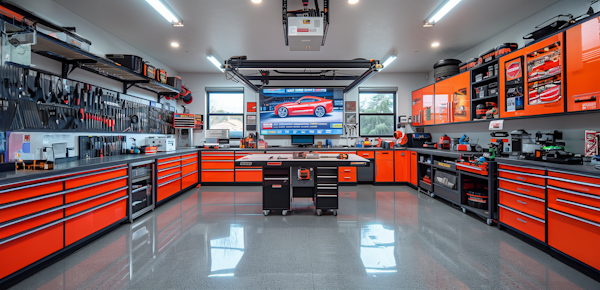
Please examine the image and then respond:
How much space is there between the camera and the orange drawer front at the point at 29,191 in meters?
1.77

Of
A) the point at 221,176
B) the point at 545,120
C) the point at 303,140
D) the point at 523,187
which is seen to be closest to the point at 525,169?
the point at 523,187

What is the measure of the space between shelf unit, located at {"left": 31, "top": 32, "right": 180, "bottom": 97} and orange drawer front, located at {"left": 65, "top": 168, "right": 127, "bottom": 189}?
1504 mm

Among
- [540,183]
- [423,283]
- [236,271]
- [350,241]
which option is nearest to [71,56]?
[236,271]

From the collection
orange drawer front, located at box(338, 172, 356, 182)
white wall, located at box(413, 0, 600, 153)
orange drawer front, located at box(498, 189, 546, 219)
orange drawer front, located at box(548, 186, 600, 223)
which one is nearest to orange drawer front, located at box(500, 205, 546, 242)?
orange drawer front, located at box(498, 189, 546, 219)

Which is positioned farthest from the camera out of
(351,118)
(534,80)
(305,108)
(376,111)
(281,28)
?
(376,111)

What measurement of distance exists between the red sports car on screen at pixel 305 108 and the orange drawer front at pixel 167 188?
300cm

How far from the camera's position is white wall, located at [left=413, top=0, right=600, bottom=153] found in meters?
2.79

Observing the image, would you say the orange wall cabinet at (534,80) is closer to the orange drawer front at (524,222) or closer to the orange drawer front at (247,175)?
the orange drawer front at (524,222)

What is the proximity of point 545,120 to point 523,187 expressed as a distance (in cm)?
146

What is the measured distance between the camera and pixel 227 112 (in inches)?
250

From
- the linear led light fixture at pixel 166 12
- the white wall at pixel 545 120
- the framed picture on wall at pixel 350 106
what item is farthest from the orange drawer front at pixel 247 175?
the white wall at pixel 545 120

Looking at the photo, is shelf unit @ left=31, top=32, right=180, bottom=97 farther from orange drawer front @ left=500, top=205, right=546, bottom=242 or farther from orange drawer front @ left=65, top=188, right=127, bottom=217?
orange drawer front @ left=500, top=205, right=546, bottom=242

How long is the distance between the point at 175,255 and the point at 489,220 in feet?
13.3

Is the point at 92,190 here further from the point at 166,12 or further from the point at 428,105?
the point at 428,105
